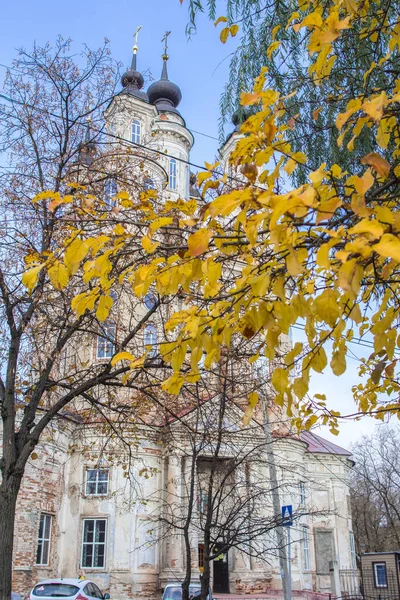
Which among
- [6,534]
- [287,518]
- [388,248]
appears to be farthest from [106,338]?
[388,248]

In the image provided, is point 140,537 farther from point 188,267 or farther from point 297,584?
point 188,267

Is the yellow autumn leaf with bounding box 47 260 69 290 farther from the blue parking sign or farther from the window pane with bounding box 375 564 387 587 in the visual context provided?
the window pane with bounding box 375 564 387 587

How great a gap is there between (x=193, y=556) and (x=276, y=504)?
9014 mm

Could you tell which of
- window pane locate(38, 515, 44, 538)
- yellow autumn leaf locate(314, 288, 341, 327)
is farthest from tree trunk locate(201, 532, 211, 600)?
window pane locate(38, 515, 44, 538)

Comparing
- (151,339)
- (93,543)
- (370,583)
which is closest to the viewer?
(151,339)

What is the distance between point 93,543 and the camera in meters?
22.4

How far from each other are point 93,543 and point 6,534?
599 inches

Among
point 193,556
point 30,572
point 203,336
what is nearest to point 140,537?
point 193,556

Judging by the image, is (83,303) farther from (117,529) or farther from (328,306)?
(117,529)

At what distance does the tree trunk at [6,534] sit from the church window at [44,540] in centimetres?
1289

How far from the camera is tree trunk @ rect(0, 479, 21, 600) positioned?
815 cm

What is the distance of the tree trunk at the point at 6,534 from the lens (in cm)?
815

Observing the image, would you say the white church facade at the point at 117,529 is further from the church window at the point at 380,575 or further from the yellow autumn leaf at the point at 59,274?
the yellow autumn leaf at the point at 59,274

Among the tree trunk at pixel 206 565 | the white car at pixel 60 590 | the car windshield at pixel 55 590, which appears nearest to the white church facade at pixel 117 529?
the white car at pixel 60 590
